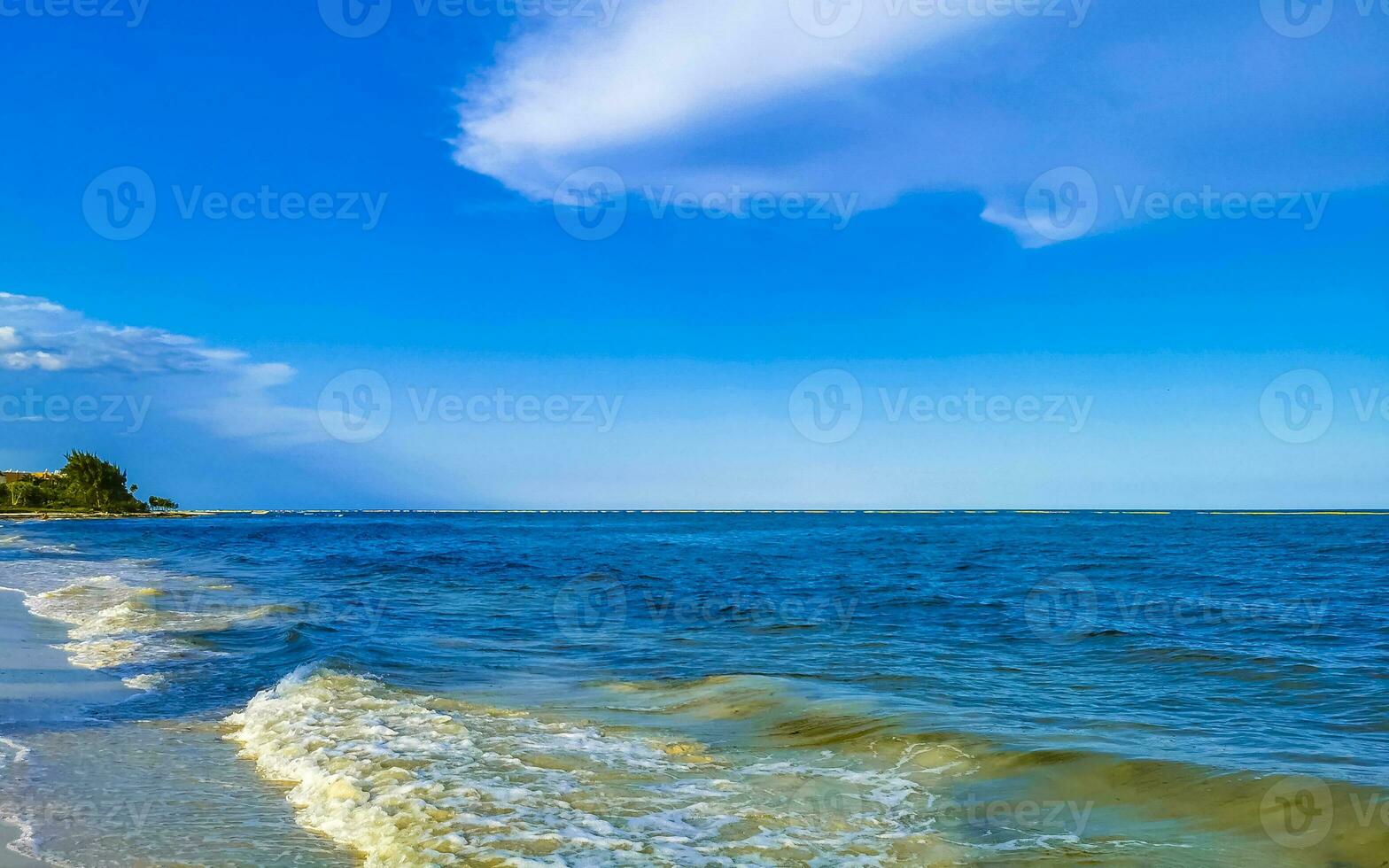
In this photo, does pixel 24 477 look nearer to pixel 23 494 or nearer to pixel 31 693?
pixel 23 494

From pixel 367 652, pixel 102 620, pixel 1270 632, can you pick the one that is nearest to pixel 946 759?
pixel 367 652

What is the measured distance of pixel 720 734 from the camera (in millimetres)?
9648

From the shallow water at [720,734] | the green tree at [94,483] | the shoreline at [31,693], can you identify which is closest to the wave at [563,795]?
the shallow water at [720,734]

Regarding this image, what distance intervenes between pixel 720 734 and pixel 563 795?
277 centimetres

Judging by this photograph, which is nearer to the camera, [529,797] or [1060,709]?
[529,797]

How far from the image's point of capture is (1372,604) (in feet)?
66.1

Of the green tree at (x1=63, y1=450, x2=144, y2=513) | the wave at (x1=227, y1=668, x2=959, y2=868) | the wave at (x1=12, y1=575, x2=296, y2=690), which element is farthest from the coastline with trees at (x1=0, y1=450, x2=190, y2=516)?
the wave at (x1=227, y1=668, x2=959, y2=868)

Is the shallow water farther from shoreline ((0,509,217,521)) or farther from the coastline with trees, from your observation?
the coastline with trees

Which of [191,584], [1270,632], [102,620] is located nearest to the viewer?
[1270,632]

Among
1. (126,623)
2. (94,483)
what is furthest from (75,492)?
(126,623)

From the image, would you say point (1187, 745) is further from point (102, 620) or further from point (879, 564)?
point (879, 564)

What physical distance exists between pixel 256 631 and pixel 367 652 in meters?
3.91

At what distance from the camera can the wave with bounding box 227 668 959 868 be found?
6117 millimetres

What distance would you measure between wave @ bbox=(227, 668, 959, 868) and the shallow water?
1.4 inches
